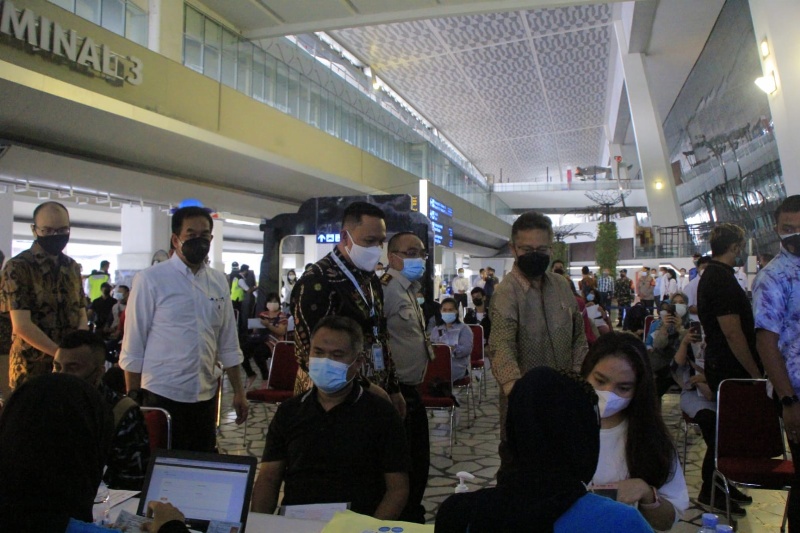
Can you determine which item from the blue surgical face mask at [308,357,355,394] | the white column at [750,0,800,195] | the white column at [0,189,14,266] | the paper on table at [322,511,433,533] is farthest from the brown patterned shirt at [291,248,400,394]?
the white column at [0,189,14,266]

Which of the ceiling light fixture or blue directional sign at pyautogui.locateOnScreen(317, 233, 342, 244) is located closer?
the ceiling light fixture

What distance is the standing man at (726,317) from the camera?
11.3 feet

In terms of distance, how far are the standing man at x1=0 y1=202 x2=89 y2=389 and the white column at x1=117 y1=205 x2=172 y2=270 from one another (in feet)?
43.1

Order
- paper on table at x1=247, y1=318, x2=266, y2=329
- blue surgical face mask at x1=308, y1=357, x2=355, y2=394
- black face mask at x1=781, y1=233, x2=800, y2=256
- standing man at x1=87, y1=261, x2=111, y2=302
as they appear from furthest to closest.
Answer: standing man at x1=87, y1=261, x2=111, y2=302
paper on table at x1=247, y1=318, x2=266, y2=329
black face mask at x1=781, y1=233, x2=800, y2=256
blue surgical face mask at x1=308, y1=357, x2=355, y2=394

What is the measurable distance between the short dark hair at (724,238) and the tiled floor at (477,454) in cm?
165

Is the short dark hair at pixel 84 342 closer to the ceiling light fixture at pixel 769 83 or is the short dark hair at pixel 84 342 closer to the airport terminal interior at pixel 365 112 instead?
the airport terminal interior at pixel 365 112

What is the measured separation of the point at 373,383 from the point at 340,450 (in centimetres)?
45

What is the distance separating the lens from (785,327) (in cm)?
260

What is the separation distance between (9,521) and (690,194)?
2398 cm

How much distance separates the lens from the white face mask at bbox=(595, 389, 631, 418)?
6.27ft

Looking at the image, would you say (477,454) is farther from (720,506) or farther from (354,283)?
(354,283)

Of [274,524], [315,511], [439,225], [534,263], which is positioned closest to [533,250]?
[534,263]

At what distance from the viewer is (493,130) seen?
1131 inches

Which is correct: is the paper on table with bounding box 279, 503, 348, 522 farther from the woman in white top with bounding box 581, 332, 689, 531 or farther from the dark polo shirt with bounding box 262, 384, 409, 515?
the woman in white top with bounding box 581, 332, 689, 531
